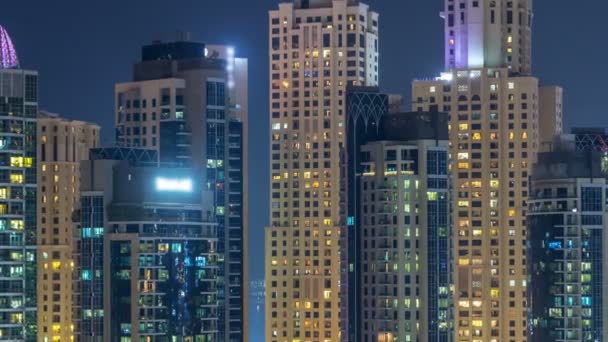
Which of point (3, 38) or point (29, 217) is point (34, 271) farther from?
point (3, 38)

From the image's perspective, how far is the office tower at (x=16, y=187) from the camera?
18525 centimetres

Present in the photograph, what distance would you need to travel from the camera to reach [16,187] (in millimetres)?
186750

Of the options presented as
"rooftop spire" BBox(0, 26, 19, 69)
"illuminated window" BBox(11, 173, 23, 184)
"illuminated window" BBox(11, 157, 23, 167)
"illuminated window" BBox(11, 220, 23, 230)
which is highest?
"rooftop spire" BBox(0, 26, 19, 69)

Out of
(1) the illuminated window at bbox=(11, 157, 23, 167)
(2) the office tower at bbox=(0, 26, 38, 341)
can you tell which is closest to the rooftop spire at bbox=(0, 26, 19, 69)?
(2) the office tower at bbox=(0, 26, 38, 341)

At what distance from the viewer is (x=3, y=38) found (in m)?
189

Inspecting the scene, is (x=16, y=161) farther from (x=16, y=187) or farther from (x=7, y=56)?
(x=7, y=56)

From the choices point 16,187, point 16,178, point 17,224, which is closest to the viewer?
point 17,224

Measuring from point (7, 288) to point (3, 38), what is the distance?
18571 millimetres

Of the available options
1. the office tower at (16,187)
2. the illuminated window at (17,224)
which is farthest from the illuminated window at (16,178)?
the illuminated window at (17,224)

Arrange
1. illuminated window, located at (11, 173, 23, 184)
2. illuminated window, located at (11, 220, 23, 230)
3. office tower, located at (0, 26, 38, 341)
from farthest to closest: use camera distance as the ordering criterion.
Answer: illuminated window, located at (11, 173, 23, 184) → illuminated window, located at (11, 220, 23, 230) → office tower, located at (0, 26, 38, 341)

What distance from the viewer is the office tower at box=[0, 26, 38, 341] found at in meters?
185

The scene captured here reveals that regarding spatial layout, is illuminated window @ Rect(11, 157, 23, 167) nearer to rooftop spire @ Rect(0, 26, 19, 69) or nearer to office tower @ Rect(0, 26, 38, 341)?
office tower @ Rect(0, 26, 38, 341)

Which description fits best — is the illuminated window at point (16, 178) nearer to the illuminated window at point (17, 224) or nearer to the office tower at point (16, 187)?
the office tower at point (16, 187)

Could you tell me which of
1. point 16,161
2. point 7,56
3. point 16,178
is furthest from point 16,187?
point 7,56
